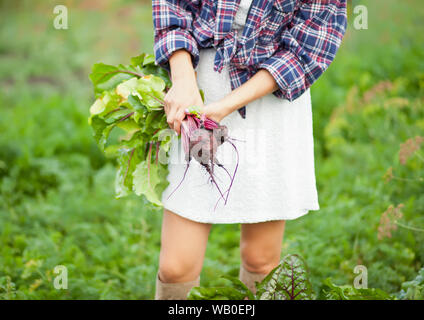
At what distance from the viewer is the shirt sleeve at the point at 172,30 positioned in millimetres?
1739

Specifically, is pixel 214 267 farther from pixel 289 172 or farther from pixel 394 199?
pixel 394 199

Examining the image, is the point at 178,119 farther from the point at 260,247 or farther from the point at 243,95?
the point at 260,247

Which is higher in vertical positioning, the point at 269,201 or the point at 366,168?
the point at 366,168

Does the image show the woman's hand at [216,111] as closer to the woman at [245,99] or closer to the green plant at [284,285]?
the woman at [245,99]

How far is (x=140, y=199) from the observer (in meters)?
3.25

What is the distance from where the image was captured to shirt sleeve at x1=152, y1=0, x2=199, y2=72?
5.71 ft

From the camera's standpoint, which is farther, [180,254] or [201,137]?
[180,254]

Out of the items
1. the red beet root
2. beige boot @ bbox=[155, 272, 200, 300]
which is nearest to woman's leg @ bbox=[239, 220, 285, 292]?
beige boot @ bbox=[155, 272, 200, 300]

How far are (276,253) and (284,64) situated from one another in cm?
81

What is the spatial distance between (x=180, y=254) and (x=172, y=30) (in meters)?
0.85

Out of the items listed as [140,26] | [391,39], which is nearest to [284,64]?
[391,39]

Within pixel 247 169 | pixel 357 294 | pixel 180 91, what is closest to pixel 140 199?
pixel 247 169

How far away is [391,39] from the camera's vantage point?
567 centimetres

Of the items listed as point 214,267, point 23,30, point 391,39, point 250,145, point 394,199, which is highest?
point 23,30
